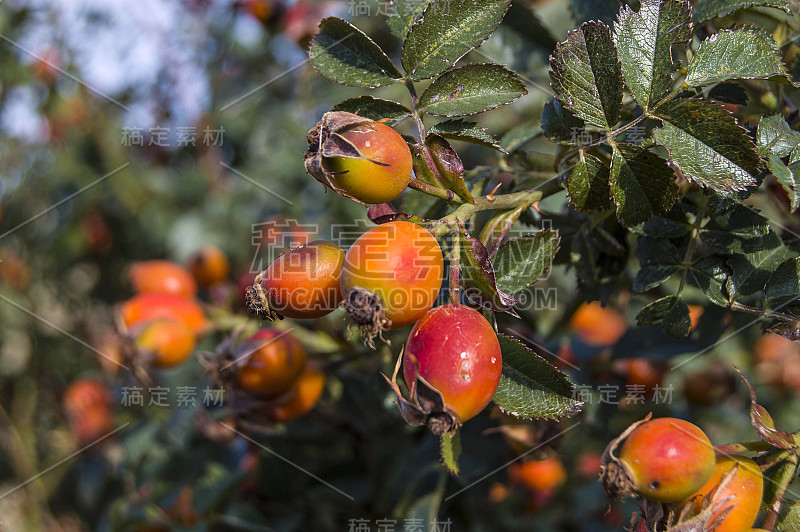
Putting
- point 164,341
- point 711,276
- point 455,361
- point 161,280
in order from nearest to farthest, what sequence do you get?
point 455,361, point 711,276, point 164,341, point 161,280

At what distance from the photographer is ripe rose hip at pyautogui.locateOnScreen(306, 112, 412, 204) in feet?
2.10

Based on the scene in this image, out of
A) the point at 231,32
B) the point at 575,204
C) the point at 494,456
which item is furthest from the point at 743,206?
the point at 231,32

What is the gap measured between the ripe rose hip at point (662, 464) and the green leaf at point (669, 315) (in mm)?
199

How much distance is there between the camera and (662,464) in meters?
0.63

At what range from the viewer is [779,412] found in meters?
1.83

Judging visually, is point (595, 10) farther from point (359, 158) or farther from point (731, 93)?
point (359, 158)

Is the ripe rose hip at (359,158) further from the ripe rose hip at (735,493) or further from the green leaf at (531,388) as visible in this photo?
the ripe rose hip at (735,493)

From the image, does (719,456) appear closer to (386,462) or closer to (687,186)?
(687,186)

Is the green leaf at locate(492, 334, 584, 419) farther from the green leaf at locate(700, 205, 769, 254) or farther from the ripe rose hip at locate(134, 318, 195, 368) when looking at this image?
the ripe rose hip at locate(134, 318, 195, 368)

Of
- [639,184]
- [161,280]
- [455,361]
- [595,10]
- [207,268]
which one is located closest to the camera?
[455,361]

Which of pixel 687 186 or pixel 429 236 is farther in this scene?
pixel 687 186

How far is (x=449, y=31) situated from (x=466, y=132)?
132 millimetres

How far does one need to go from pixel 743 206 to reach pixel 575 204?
22 cm

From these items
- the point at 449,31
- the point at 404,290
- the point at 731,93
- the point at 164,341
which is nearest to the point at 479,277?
the point at 404,290
